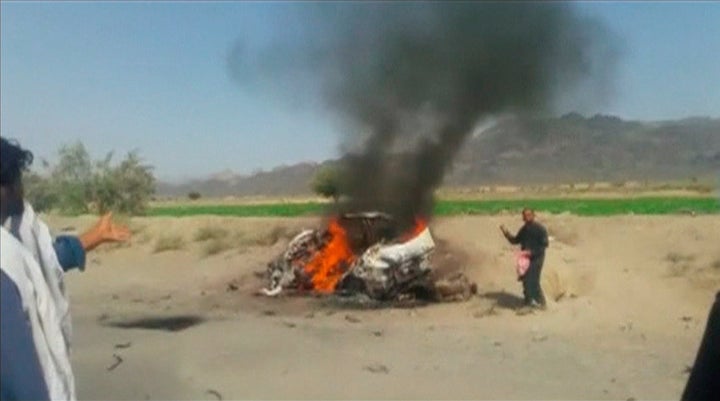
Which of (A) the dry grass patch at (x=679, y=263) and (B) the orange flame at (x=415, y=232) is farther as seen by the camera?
(A) the dry grass patch at (x=679, y=263)

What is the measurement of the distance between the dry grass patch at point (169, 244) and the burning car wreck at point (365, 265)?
7930mm

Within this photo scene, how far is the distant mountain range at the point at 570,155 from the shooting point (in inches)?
1507

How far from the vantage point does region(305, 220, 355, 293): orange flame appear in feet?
74.5

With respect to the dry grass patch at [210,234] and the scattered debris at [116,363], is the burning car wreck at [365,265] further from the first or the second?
the dry grass patch at [210,234]

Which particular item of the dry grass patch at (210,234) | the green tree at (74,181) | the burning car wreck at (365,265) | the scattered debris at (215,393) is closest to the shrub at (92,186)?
the green tree at (74,181)

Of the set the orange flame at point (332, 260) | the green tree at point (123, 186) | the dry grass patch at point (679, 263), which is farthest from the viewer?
the green tree at point (123, 186)

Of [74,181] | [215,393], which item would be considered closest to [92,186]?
[74,181]

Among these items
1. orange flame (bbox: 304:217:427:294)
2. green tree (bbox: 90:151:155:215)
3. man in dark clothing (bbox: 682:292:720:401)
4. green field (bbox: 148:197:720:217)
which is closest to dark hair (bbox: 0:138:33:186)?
man in dark clothing (bbox: 682:292:720:401)

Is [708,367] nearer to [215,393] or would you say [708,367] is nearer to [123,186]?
Answer: [215,393]

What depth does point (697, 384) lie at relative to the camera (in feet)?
9.63

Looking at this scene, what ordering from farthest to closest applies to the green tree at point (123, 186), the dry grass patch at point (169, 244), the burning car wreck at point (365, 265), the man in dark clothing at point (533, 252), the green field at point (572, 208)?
the green tree at point (123, 186) < the green field at point (572, 208) < the dry grass patch at point (169, 244) < the burning car wreck at point (365, 265) < the man in dark clothing at point (533, 252)

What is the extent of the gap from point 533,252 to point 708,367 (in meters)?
16.6

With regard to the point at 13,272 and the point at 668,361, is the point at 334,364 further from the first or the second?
the point at 13,272

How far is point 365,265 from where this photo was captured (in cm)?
2139
